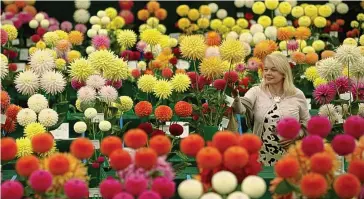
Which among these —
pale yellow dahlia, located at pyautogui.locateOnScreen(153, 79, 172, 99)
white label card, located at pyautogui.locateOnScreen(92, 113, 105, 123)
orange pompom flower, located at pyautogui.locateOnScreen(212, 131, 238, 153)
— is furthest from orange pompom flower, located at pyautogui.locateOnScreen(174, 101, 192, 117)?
orange pompom flower, located at pyautogui.locateOnScreen(212, 131, 238, 153)

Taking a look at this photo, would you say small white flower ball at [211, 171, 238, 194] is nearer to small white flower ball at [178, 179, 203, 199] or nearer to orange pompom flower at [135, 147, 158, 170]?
small white flower ball at [178, 179, 203, 199]

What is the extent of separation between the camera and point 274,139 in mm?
4773

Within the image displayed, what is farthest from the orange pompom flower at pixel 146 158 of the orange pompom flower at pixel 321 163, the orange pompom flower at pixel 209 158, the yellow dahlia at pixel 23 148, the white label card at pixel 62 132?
the white label card at pixel 62 132

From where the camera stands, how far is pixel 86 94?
4.16m

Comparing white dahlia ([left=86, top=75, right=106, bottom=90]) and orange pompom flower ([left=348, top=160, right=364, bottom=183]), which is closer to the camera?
orange pompom flower ([left=348, top=160, right=364, bottom=183])

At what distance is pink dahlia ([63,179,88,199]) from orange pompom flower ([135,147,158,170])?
190 millimetres

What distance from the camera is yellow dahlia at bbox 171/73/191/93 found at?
4.69 m

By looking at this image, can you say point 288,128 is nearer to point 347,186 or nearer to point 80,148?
point 347,186

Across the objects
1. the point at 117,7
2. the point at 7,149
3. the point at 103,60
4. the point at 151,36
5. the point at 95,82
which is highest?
the point at 117,7

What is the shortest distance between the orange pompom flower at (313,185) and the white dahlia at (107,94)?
1.77 metres

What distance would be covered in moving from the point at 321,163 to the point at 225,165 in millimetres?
305

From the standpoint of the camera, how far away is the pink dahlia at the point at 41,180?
2.57m

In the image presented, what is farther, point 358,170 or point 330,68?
point 330,68

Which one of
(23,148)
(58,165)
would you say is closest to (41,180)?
(58,165)
